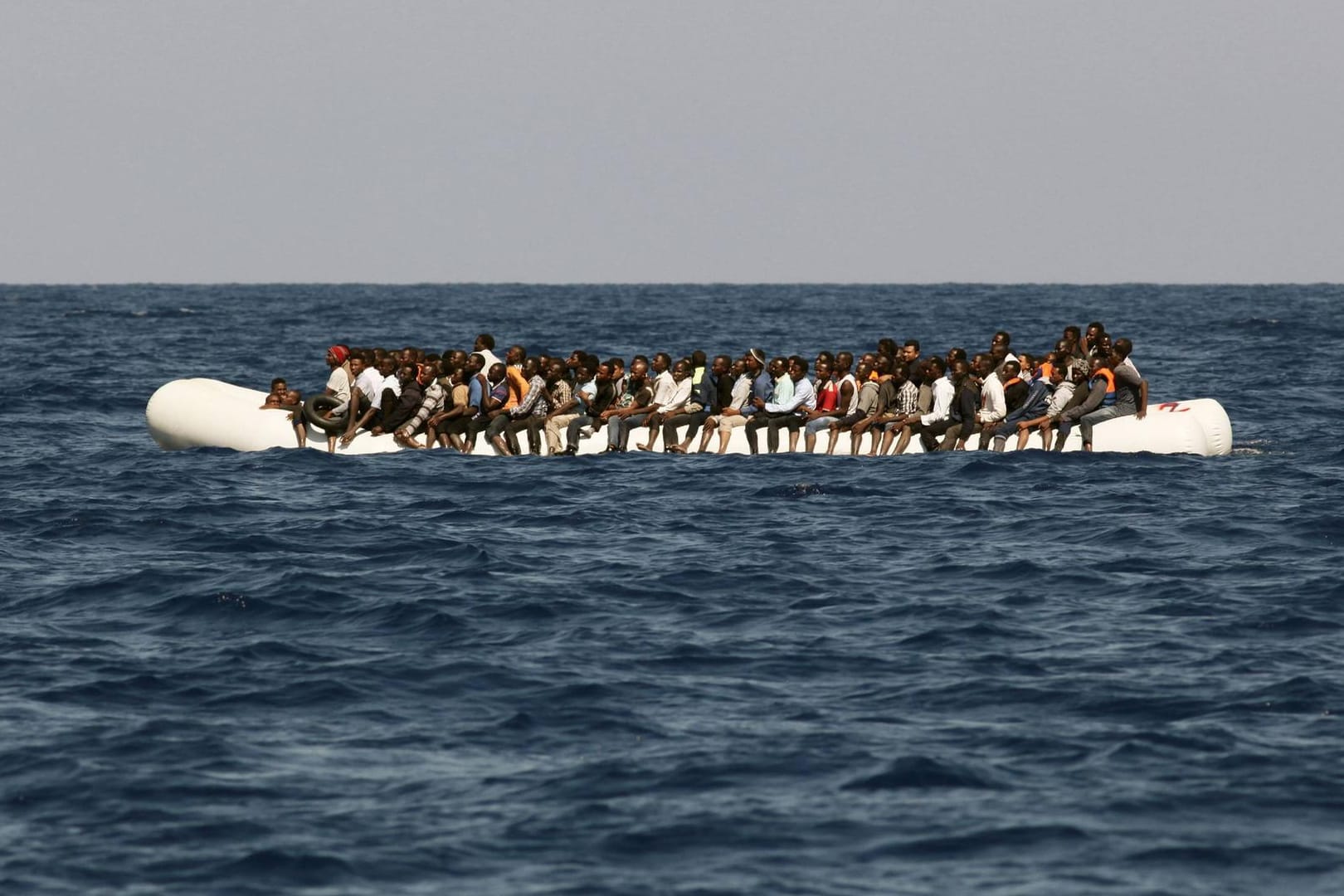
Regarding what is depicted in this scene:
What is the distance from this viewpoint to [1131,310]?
4205 inches

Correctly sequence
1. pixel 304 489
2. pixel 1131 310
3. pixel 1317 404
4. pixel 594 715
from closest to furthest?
pixel 594 715 < pixel 304 489 < pixel 1317 404 < pixel 1131 310

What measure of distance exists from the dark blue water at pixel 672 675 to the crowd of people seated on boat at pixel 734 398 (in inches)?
21.2

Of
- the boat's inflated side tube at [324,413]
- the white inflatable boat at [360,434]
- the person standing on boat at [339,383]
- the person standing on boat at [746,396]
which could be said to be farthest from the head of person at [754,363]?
the boat's inflated side tube at [324,413]

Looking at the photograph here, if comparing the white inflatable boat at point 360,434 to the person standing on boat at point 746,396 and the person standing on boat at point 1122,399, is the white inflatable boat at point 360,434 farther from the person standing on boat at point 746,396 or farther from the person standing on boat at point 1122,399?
the person standing on boat at point 746,396

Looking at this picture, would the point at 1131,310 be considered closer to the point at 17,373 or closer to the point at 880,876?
the point at 17,373

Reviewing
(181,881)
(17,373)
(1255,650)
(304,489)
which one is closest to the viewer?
(181,881)

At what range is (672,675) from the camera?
1274cm

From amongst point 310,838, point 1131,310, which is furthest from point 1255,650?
point 1131,310

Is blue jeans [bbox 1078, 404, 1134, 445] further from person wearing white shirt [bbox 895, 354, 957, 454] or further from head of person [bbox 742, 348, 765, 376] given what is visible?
head of person [bbox 742, 348, 765, 376]

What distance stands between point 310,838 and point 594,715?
8.94 ft

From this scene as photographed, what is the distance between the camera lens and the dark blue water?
30.2ft

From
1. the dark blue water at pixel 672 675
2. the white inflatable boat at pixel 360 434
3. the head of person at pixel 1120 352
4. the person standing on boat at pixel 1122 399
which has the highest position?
the head of person at pixel 1120 352

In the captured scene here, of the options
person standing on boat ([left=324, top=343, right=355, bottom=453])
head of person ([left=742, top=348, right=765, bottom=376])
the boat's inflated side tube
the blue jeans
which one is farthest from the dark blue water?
head of person ([left=742, top=348, right=765, bottom=376])

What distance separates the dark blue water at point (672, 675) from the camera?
9.21 m
